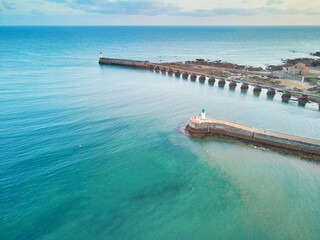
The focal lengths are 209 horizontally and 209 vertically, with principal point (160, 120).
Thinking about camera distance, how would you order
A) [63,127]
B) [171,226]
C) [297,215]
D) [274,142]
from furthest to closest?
[63,127] < [274,142] < [297,215] < [171,226]

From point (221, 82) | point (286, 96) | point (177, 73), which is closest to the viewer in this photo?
A: point (286, 96)

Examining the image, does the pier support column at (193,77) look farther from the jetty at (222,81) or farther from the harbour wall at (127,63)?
the harbour wall at (127,63)

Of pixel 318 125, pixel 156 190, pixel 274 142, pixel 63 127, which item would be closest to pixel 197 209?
pixel 156 190

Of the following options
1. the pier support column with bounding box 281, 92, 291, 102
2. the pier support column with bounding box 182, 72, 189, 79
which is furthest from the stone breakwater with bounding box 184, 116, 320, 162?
the pier support column with bounding box 182, 72, 189, 79

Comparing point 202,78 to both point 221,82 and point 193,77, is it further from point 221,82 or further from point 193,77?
point 221,82

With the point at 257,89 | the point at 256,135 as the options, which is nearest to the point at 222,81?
the point at 257,89

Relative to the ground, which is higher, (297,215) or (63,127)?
(63,127)

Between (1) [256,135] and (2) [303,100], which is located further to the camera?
(2) [303,100]

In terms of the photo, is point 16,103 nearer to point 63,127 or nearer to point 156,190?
point 63,127
